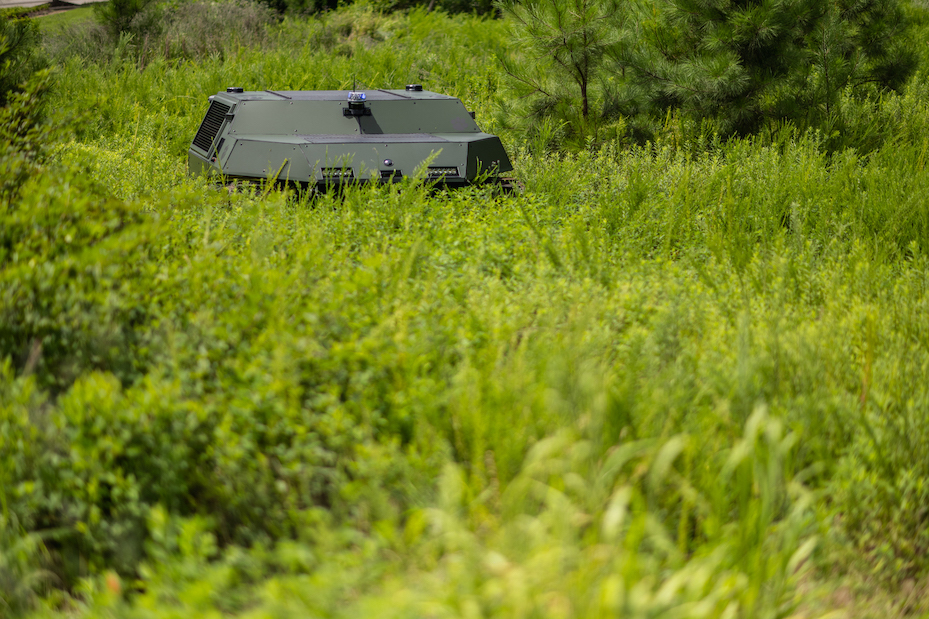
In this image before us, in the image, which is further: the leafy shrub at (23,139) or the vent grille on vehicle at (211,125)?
the vent grille on vehicle at (211,125)

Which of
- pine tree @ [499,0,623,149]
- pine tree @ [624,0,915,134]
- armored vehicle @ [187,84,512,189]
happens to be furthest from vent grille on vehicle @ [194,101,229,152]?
pine tree @ [624,0,915,134]

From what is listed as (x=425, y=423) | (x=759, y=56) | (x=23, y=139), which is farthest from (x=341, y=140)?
(x=759, y=56)

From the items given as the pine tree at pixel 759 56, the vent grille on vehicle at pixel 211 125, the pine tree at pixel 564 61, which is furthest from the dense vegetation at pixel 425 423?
the pine tree at pixel 564 61

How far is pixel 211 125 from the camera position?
6.17 m

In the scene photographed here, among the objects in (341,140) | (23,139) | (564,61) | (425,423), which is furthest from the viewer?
(564,61)

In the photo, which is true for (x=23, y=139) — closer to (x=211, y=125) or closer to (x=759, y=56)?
(x=211, y=125)

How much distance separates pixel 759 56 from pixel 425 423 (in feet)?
23.5

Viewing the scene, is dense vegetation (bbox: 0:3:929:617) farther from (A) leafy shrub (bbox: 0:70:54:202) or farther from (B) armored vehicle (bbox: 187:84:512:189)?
(B) armored vehicle (bbox: 187:84:512:189)

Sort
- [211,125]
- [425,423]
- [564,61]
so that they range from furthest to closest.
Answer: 1. [564,61]
2. [211,125]
3. [425,423]

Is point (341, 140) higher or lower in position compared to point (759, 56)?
higher

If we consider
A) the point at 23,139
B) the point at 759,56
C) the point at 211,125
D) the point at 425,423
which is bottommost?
the point at 759,56

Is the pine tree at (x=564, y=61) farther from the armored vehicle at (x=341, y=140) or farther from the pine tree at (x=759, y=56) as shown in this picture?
the armored vehicle at (x=341, y=140)

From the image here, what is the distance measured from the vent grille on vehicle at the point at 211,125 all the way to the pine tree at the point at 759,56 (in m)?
4.53

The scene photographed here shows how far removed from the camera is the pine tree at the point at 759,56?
7809 millimetres
